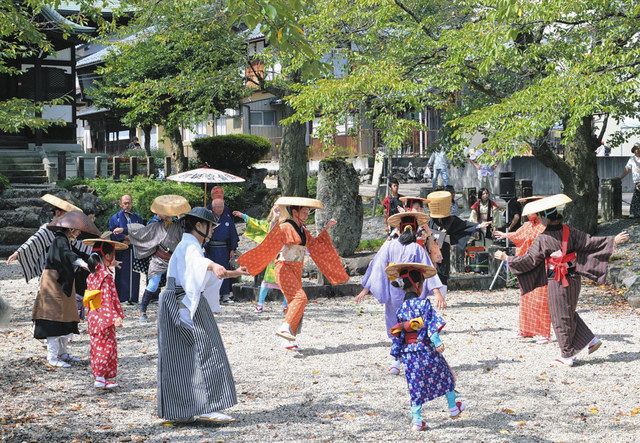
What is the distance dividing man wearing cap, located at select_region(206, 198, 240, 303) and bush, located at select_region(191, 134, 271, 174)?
14.2m

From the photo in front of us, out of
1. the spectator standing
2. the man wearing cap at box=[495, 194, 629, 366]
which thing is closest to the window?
the spectator standing

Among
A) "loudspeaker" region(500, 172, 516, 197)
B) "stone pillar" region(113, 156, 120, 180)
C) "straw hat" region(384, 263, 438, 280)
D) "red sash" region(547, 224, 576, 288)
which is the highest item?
"stone pillar" region(113, 156, 120, 180)

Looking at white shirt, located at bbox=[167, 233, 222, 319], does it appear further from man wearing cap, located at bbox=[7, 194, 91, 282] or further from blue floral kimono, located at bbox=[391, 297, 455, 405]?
man wearing cap, located at bbox=[7, 194, 91, 282]

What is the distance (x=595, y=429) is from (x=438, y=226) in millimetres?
6133

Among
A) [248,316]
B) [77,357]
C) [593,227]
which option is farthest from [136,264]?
[593,227]

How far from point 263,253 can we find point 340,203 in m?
7.13

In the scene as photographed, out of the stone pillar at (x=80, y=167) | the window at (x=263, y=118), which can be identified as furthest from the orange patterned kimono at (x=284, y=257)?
the window at (x=263, y=118)

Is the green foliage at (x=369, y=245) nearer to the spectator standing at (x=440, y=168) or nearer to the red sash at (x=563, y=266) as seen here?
the spectator standing at (x=440, y=168)


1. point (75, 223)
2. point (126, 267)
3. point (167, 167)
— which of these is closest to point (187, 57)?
point (167, 167)

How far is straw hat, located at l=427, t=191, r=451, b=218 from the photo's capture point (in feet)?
41.5

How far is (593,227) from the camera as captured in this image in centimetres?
1881

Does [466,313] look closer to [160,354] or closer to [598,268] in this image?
[598,268]

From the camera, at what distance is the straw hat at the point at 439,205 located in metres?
12.6

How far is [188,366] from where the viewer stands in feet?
23.8
